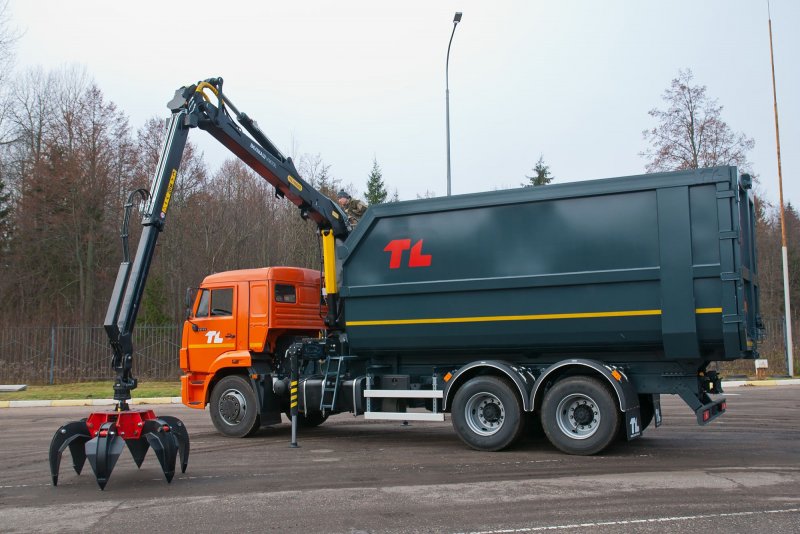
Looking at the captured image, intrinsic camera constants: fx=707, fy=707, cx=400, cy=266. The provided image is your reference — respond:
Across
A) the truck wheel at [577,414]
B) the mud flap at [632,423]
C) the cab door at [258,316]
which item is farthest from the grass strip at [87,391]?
the mud flap at [632,423]

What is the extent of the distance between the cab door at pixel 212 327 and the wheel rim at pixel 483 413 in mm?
4398

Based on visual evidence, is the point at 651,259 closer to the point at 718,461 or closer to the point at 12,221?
the point at 718,461

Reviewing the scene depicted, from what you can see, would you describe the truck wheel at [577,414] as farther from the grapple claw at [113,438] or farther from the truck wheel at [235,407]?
the truck wheel at [235,407]

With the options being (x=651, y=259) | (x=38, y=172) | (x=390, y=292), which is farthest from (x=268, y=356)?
(x=38, y=172)

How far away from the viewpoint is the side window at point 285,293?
12.1 m

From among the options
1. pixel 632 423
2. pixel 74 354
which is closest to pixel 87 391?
pixel 74 354

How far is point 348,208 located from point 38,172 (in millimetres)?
25885

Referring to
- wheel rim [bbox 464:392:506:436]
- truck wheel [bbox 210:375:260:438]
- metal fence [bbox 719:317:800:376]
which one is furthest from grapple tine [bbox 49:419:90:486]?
metal fence [bbox 719:317:800:376]

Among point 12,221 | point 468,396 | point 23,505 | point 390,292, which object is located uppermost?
point 12,221

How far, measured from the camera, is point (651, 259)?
29.9ft

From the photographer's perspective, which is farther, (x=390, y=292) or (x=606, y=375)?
(x=390, y=292)

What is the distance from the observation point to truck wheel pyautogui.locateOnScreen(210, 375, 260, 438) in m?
11.8

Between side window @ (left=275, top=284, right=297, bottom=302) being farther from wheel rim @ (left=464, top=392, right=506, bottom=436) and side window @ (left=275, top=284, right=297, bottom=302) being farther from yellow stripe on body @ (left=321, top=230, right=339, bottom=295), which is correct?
wheel rim @ (left=464, top=392, right=506, bottom=436)

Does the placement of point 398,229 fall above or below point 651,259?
above
